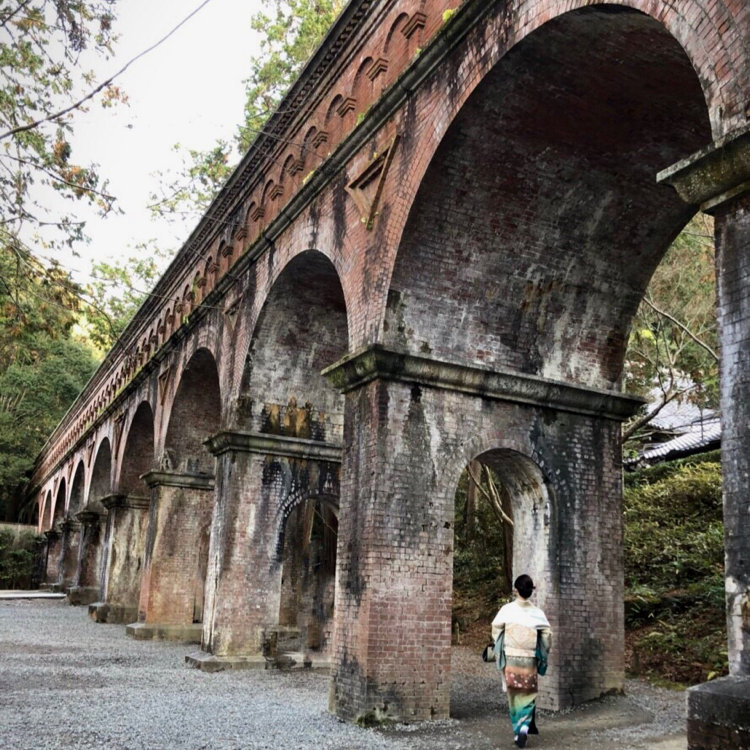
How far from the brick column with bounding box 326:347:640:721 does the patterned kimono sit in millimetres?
1438

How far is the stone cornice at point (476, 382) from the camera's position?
8281 millimetres

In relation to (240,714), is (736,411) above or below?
above

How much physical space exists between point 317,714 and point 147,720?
64.3 inches

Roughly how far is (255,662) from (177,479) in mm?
5650

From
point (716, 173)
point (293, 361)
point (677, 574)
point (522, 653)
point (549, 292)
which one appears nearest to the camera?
point (716, 173)

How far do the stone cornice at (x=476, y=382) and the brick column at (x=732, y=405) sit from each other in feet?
13.1

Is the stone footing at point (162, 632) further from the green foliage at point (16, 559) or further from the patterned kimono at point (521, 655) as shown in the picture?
the green foliage at point (16, 559)

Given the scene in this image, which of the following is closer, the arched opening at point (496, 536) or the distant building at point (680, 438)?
the arched opening at point (496, 536)

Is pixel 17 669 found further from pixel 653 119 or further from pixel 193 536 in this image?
pixel 653 119

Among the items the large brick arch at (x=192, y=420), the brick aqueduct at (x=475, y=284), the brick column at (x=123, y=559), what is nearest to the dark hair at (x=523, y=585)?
the brick aqueduct at (x=475, y=284)

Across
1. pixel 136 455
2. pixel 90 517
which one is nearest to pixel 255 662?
pixel 136 455

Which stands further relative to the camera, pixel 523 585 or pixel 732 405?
pixel 523 585

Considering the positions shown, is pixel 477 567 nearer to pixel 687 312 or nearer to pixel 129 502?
pixel 687 312

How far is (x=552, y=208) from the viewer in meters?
8.52
